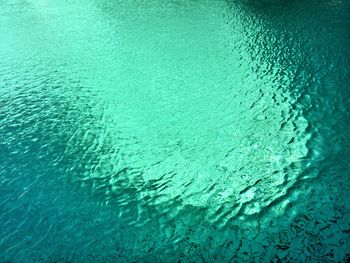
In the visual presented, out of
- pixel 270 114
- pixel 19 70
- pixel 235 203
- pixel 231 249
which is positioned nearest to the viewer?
pixel 231 249

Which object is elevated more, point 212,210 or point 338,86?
point 338,86

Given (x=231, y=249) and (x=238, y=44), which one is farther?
(x=238, y=44)

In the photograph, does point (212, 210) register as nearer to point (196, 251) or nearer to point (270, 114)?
point (196, 251)

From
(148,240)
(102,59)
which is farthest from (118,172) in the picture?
(102,59)

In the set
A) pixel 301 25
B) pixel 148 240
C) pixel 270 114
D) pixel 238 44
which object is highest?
pixel 301 25

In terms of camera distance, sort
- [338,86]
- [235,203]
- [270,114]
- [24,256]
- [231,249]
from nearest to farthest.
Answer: [231,249] < [24,256] < [235,203] < [270,114] < [338,86]

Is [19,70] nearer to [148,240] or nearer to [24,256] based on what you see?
[24,256]
